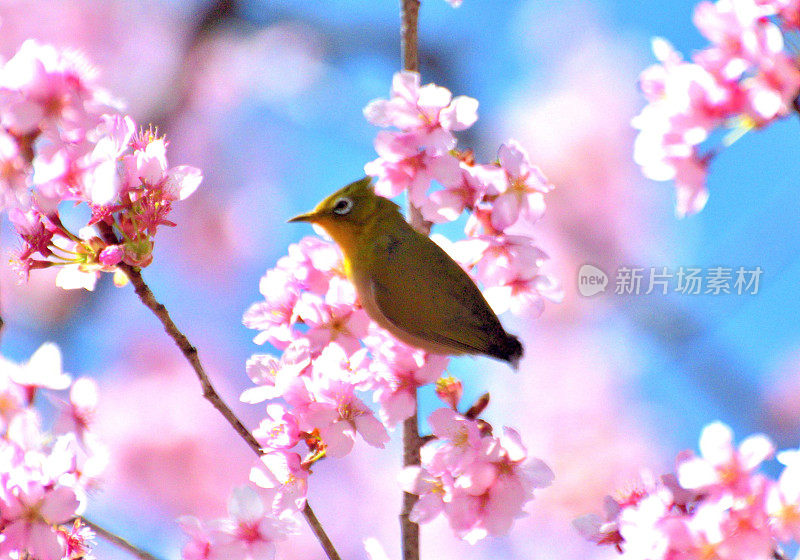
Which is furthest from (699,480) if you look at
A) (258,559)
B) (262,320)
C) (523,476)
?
(262,320)

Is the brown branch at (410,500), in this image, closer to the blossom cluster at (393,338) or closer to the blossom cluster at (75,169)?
the blossom cluster at (393,338)

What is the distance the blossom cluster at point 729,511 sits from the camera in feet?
3.55

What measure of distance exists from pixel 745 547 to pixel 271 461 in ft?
2.69

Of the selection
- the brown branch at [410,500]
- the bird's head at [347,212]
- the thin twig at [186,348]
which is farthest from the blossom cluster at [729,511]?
the bird's head at [347,212]

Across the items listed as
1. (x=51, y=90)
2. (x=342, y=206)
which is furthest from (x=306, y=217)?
(x=51, y=90)

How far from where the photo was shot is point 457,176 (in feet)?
4.76

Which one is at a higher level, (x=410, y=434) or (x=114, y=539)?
(x=410, y=434)

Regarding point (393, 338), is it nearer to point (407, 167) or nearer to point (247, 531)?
point (407, 167)

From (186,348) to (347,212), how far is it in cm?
53

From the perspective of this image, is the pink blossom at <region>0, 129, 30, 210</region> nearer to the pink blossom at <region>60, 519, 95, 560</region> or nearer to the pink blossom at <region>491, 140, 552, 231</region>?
the pink blossom at <region>60, 519, 95, 560</region>

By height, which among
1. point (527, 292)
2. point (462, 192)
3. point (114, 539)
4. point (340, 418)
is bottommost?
point (114, 539)

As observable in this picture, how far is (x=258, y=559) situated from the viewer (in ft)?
4.47

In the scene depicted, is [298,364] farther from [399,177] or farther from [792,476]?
[792,476]

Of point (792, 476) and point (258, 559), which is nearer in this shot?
point (792, 476)
